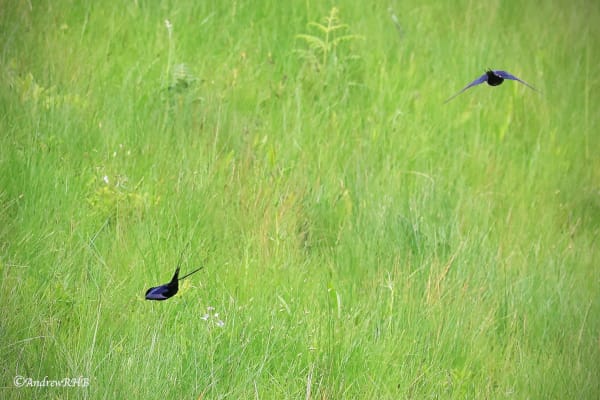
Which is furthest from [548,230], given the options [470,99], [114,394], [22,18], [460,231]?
[22,18]

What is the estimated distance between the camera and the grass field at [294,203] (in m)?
3.07

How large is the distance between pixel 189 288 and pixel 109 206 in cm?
62

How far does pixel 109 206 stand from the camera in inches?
145

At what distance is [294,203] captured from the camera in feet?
13.3

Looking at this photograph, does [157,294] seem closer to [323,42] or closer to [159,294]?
[159,294]

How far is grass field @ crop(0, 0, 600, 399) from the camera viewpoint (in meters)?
3.07

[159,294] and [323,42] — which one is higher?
[323,42]

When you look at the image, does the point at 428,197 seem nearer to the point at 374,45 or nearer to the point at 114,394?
the point at 374,45
